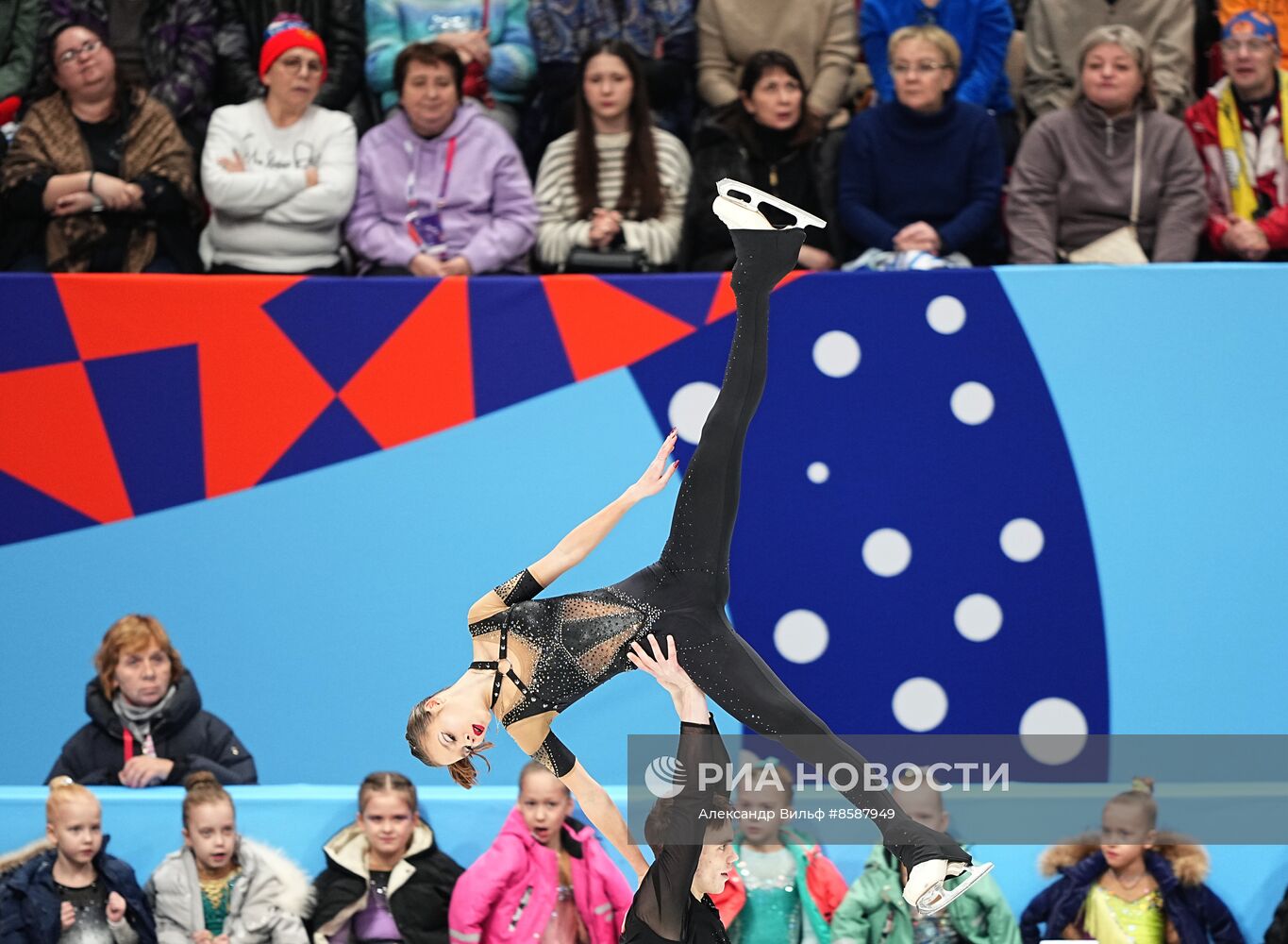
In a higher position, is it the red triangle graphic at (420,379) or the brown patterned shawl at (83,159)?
the brown patterned shawl at (83,159)

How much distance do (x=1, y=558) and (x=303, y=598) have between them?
116 cm

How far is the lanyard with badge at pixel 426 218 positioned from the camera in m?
7.68

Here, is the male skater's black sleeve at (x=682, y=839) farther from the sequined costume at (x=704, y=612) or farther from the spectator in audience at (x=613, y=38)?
the spectator in audience at (x=613, y=38)

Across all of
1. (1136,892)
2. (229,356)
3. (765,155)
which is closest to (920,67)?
(765,155)

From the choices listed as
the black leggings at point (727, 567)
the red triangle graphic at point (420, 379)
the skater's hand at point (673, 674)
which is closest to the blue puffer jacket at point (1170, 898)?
the black leggings at point (727, 567)

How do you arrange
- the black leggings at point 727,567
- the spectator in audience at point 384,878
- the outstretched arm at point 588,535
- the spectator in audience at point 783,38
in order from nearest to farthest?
the black leggings at point 727,567 < the outstretched arm at point 588,535 < the spectator in audience at point 384,878 < the spectator in audience at point 783,38

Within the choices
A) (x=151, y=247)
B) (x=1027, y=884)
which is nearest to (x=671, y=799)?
(x=1027, y=884)

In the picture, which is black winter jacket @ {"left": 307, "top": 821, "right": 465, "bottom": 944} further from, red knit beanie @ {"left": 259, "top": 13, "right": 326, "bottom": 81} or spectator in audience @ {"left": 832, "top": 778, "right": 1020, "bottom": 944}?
red knit beanie @ {"left": 259, "top": 13, "right": 326, "bottom": 81}

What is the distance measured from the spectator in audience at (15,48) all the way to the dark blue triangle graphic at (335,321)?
153 centimetres

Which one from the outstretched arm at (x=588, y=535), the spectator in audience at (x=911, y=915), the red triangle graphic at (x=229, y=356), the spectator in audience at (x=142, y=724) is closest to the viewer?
the outstretched arm at (x=588, y=535)

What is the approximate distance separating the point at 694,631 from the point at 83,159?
3.93 m

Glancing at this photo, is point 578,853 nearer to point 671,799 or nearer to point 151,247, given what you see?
point 671,799

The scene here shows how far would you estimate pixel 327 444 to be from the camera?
754 centimetres

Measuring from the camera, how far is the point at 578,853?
21.2 feet
